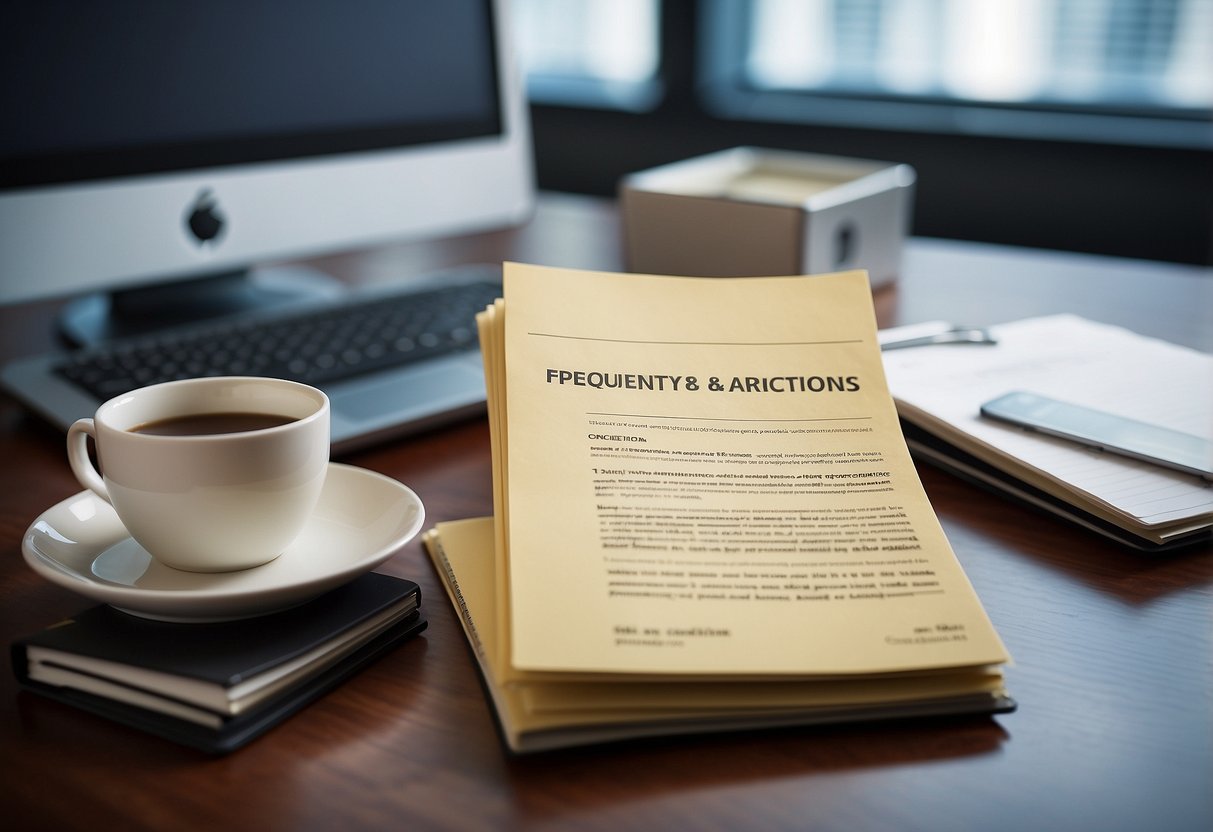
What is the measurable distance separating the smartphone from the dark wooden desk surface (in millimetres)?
73

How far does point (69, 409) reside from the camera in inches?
26.9

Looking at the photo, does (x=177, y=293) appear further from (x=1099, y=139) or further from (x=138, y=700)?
(x=1099, y=139)

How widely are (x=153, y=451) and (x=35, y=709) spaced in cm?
11

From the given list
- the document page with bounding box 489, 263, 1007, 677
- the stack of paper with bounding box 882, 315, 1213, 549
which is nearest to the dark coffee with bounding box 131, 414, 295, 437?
the document page with bounding box 489, 263, 1007, 677

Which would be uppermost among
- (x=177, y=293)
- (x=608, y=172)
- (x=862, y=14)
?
(x=862, y=14)

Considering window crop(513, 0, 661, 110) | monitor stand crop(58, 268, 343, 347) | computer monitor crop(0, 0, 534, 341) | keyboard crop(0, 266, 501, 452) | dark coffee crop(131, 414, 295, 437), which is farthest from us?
window crop(513, 0, 661, 110)

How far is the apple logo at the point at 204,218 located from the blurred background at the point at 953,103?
175cm

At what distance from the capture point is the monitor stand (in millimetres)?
913

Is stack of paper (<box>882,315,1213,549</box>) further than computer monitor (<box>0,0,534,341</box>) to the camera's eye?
No

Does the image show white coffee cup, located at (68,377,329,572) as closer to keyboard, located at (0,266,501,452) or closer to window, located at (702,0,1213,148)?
keyboard, located at (0,266,501,452)

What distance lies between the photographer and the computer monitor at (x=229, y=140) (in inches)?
31.5

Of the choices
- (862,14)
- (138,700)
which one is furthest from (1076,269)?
(862,14)

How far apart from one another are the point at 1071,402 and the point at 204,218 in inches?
26.8

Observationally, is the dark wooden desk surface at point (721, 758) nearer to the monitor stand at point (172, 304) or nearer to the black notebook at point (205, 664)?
the black notebook at point (205, 664)
